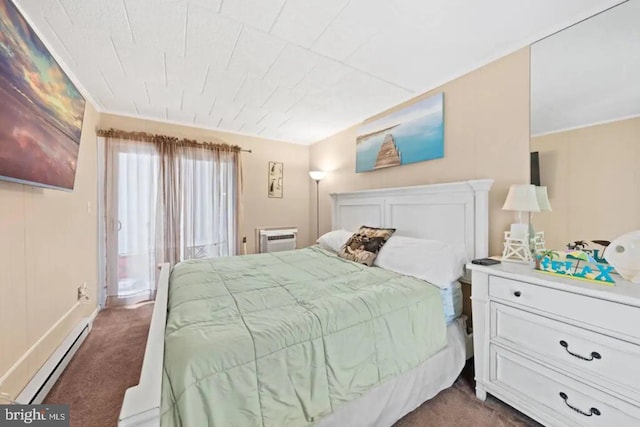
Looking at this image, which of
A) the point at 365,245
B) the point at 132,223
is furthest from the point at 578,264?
the point at 132,223

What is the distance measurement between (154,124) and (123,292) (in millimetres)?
2173

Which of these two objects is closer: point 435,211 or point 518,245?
point 518,245

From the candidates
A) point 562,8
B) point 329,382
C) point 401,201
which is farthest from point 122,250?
point 562,8

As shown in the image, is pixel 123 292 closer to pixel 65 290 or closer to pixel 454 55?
pixel 65 290

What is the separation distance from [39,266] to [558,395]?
10.5 ft

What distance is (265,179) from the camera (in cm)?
402

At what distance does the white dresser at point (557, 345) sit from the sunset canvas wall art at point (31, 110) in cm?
269

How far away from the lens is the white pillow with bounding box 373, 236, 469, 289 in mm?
1734

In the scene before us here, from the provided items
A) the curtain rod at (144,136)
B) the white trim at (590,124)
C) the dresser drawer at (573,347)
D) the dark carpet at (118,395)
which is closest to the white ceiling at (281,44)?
the curtain rod at (144,136)

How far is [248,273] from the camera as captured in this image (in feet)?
6.35

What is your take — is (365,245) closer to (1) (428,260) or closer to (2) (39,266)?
(1) (428,260)

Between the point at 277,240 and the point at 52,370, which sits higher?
the point at 277,240

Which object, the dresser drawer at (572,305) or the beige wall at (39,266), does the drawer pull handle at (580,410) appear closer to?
the dresser drawer at (572,305)

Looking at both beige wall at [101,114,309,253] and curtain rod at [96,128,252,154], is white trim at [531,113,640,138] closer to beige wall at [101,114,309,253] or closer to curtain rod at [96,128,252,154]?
beige wall at [101,114,309,253]
